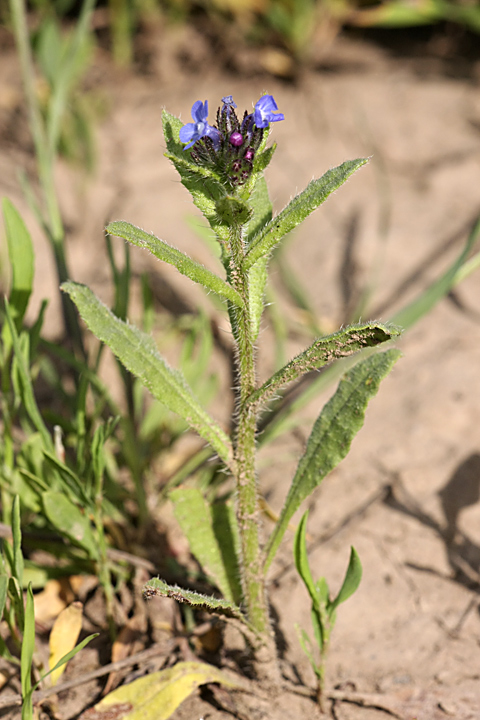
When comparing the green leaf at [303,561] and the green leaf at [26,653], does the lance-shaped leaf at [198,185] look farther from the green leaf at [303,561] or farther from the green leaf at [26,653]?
the green leaf at [26,653]

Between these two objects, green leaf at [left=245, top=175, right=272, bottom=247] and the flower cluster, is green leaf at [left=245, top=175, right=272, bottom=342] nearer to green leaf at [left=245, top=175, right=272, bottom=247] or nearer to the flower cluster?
green leaf at [left=245, top=175, right=272, bottom=247]

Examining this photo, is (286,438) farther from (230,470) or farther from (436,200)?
(436,200)

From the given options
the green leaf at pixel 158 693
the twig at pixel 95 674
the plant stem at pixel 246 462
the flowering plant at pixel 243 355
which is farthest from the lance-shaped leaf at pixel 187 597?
the twig at pixel 95 674

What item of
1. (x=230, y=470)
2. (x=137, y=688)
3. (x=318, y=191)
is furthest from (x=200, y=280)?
(x=137, y=688)

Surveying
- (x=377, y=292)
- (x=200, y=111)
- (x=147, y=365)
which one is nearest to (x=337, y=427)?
(x=147, y=365)

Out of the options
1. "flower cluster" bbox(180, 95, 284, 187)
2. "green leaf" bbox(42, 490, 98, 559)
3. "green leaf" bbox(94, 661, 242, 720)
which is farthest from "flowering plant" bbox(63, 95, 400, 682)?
"green leaf" bbox(42, 490, 98, 559)

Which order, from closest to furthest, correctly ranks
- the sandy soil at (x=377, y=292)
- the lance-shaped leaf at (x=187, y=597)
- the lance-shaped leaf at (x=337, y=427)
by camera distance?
the lance-shaped leaf at (x=187, y=597)
the lance-shaped leaf at (x=337, y=427)
the sandy soil at (x=377, y=292)

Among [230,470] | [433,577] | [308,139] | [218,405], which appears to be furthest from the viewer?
[308,139]
